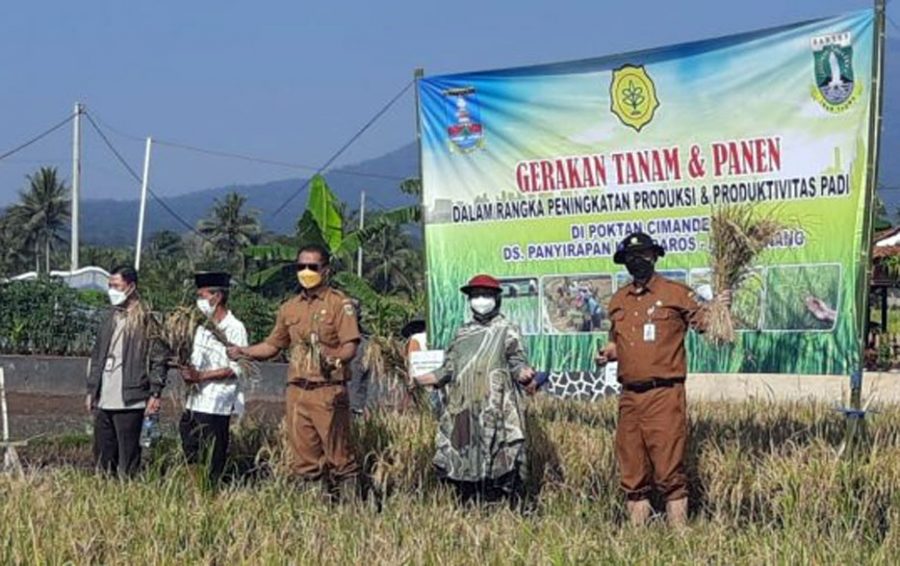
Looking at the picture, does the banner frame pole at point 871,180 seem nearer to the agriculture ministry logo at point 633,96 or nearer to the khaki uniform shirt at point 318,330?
the agriculture ministry logo at point 633,96

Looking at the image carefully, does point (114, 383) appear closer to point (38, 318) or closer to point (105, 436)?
point (105, 436)

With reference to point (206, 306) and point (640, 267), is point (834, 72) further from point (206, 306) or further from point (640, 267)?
point (206, 306)

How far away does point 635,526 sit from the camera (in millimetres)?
6938

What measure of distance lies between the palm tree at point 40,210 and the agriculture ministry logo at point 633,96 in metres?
71.5

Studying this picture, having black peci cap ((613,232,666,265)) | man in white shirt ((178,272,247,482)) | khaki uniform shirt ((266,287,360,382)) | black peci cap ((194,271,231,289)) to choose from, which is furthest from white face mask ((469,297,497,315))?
black peci cap ((194,271,231,289))

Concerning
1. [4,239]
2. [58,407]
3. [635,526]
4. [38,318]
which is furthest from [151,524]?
[4,239]

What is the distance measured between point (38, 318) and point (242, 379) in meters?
13.7

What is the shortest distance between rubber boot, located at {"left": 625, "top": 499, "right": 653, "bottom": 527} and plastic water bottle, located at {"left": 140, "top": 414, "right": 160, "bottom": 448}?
3303mm

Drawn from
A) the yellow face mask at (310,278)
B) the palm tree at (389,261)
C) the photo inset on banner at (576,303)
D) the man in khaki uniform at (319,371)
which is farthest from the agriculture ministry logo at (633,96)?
the palm tree at (389,261)

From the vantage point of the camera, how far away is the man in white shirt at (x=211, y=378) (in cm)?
909

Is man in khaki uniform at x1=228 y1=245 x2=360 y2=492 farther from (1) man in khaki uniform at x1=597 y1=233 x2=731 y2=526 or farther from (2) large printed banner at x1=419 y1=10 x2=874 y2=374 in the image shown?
(2) large printed banner at x1=419 y1=10 x2=874 y2=374

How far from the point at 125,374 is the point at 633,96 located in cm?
389

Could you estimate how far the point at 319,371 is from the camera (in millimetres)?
8555

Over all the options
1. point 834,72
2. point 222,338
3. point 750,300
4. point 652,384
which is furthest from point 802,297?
point 222,338
